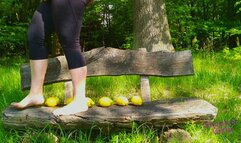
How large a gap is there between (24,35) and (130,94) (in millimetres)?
4987

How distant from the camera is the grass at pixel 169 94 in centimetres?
378

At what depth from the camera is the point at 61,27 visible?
3789 millimetres

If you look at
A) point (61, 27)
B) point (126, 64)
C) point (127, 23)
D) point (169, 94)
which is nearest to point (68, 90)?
point (126, 64)

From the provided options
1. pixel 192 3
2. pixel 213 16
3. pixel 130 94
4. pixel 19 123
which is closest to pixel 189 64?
pixel 130 94

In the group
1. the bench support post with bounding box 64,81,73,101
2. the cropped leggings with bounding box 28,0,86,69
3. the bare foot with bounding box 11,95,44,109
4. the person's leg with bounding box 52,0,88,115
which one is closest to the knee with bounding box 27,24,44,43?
the cropped leggings with bounding box 28,0,86,69

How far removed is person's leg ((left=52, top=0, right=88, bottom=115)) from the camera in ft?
12.3

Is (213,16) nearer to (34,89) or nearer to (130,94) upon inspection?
(130,94)

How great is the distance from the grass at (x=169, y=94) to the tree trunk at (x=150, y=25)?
4.57 feet

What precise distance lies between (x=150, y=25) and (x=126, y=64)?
333cm

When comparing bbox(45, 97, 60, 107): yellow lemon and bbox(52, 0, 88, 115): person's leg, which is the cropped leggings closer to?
bbox(52, 0, 88, 115): person's leg

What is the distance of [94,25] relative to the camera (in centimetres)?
1221

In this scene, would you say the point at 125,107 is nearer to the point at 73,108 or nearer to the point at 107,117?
the point at 107,117

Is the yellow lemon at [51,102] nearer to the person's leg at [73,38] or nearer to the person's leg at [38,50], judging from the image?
the person's leg at [38,50]

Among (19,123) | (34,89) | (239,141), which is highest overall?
(34,89)
